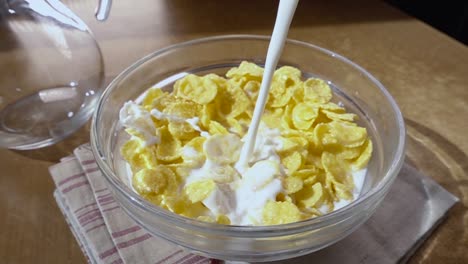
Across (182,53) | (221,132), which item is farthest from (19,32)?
(221,132)

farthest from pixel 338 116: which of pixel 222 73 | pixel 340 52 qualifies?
pixel 340 52

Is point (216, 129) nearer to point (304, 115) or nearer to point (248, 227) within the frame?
point (304, 115)

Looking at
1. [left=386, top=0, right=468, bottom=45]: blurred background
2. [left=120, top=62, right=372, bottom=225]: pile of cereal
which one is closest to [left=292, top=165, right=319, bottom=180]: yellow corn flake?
[left=120, top=62, right=372, bottom=225]: pile of cereal

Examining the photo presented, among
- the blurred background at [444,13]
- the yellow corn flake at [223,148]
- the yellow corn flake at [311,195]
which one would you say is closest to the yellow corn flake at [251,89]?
the yellow corn flake at [223,148]

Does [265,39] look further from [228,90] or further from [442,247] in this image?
[442,247]

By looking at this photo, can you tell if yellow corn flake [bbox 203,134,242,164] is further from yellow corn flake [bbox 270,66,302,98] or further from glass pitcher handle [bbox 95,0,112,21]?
glass pitcher handle [bbox 95,0,112,21]

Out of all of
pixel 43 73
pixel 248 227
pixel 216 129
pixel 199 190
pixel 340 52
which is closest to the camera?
pixel 248 227

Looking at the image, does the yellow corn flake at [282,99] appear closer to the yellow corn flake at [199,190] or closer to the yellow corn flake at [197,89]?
the yellow corn flake at [197,89]
